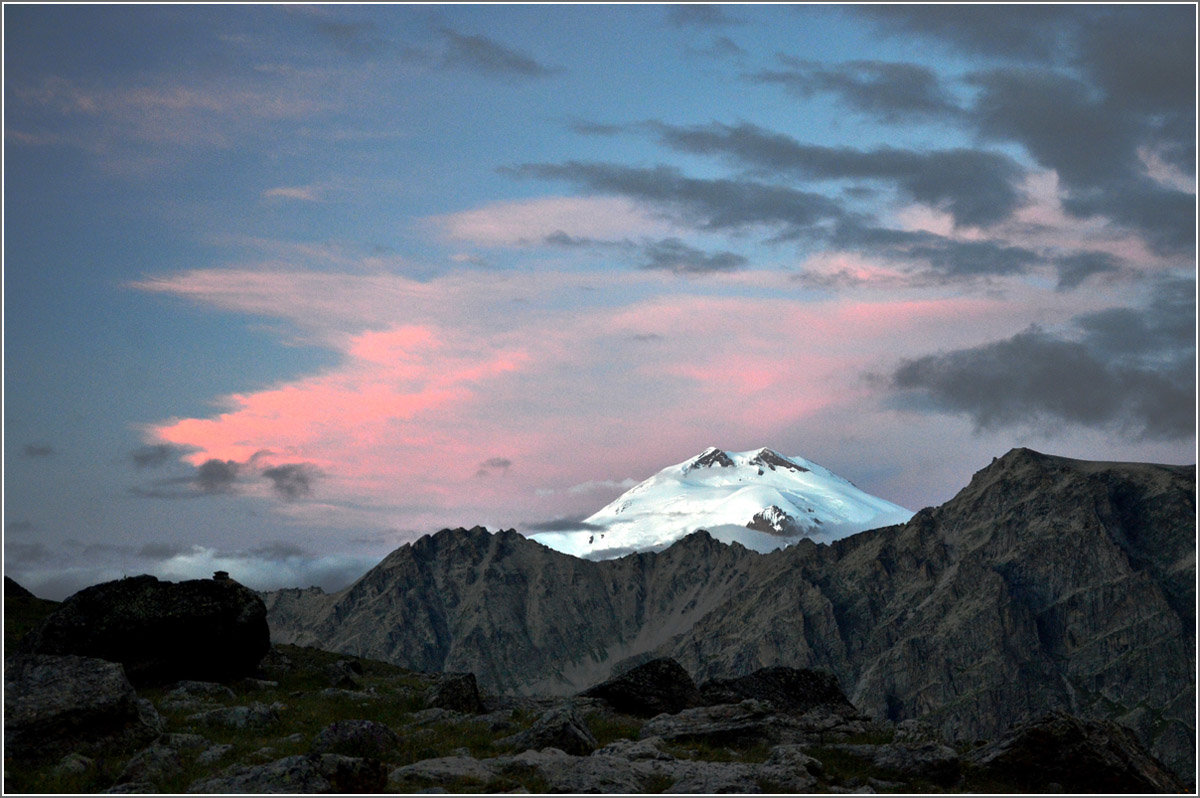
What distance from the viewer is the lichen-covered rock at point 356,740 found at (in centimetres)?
2892

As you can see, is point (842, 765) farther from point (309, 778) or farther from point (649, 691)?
point (309, 778)

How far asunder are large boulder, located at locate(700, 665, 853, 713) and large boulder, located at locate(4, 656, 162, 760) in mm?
24420

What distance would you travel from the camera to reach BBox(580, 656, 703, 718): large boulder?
42.7 meters

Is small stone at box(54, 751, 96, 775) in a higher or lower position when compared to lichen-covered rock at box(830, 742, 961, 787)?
lower

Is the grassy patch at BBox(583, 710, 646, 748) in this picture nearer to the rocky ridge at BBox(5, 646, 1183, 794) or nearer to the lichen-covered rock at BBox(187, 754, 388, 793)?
the rocky ridge at BBox(5, 646, 1183, 794)

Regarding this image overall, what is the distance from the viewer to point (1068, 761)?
30109 mm

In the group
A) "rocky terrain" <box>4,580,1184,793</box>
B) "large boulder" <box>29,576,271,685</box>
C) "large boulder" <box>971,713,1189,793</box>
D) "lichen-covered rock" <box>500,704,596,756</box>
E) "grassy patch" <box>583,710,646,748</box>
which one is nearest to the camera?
"rocky terrain" <box>4,580,1184,793</box>

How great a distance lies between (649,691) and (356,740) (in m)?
17.0

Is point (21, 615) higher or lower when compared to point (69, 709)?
higher

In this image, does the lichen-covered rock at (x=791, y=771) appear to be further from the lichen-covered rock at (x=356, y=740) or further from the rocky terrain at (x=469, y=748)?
the lichen-covered rock at (x=356, y=740)

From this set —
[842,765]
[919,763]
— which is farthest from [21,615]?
[919,763]

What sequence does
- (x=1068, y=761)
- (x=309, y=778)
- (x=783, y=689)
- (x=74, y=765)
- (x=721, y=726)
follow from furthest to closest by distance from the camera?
(x=783, y=689) → (x=721, y=726) → (x=1068, y=761) → (x=74, y=765) → (x=309, y=778)

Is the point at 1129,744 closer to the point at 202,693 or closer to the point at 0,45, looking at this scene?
the point at 202,693

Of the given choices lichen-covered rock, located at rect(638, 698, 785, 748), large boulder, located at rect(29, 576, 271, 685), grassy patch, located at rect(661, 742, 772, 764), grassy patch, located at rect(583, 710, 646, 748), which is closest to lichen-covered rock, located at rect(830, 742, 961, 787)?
grassy patch, located at rect(661, 742, 772, 764)
